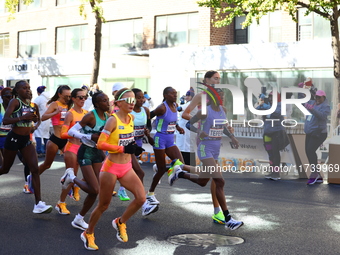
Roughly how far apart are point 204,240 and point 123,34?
2572 centimetres

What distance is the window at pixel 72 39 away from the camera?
33.9 metres

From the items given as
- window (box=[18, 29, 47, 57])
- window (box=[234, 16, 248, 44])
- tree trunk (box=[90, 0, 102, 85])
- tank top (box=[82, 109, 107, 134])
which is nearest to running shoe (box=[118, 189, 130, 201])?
tank top (box=[82, 109, 107, 134])

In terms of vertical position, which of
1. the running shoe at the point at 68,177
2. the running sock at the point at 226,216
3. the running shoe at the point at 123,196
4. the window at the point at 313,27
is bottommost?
the running shoe at the point at 123,196

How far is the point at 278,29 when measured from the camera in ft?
86.4

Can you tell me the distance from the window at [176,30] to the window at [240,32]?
1958 millimetres

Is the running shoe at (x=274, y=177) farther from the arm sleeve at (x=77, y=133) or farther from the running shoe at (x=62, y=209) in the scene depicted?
the arm sleeve at (x=77, y=133)

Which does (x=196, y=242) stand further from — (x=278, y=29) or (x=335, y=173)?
(x=278, y=29)

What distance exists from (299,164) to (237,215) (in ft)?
16.7

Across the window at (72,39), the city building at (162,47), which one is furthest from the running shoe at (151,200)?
the window at (72,39)

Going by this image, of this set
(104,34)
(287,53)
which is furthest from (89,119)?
(104,34)

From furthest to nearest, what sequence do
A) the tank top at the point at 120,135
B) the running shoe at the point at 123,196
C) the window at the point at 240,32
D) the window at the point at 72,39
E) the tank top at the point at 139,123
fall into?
the window at the point at 72,39 < the window at the point at 240,32 < the running shoe at the point at 123,196 < the tank top at the point at 139,123 < the tank top at the point at 120,135

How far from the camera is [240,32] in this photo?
2795cm

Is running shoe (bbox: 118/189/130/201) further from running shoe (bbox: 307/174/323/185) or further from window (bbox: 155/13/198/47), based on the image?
window (bbox: 155/13/198/47)

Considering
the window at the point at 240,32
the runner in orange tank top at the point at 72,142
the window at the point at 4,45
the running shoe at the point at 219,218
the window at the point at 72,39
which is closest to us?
the running shoe at the point at 219,218
